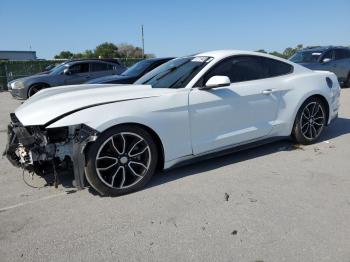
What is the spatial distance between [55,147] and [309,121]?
375cm

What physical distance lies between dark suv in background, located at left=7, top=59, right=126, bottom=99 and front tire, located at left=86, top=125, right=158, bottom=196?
10.2m

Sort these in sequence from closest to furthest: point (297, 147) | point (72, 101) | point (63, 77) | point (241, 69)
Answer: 1. point (72, 101)
2. point (241, 69)
3. point (297, 147)
4. point (63, 77)

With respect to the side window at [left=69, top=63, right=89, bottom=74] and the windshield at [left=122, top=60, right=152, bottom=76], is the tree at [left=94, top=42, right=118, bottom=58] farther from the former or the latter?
the windshield at [left=122, top=60, right=152, bottom=76]

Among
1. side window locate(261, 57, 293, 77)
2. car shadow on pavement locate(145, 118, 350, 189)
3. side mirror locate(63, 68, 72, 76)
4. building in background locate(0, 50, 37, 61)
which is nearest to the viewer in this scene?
car shadow on pavement locate(145, 118, 350, 189)

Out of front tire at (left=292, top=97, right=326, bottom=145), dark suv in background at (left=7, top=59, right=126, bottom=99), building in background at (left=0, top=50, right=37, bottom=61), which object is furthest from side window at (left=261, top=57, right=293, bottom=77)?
building in background at (left=0, top=50, right=37, bottom=61)

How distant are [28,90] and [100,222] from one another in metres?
11.3

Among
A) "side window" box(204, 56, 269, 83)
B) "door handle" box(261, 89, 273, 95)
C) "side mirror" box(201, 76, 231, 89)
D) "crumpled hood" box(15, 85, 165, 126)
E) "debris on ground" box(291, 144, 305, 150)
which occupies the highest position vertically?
"side window" box(204, 56, 269, 83)

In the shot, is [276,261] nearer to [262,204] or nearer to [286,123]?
[262,204]

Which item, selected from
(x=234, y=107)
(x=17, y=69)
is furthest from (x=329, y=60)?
(x=17, y=69)

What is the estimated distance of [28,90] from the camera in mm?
13625

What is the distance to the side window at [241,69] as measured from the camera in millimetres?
4892

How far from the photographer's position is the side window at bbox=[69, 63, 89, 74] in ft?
46.4

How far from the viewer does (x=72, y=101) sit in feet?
13.5

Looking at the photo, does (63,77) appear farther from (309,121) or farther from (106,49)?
(106,49)
